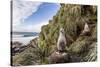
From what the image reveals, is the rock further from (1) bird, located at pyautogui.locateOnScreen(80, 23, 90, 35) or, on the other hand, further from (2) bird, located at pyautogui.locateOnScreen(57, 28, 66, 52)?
(1) bird, located at pyautogui.locateOnScreen(80, 23, 90, 35)

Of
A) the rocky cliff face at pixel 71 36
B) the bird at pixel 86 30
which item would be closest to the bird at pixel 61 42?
the rocky cliff face at pixel 71 36

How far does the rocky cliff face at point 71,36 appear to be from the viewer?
2186 mm

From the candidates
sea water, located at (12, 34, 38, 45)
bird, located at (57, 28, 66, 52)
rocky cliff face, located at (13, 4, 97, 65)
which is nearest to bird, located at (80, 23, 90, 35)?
rocky cliff face, located at (13, 4, 97, 65)

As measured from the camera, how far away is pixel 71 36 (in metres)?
2.31

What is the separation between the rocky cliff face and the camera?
7.17 ft

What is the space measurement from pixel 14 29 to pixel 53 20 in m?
0.48

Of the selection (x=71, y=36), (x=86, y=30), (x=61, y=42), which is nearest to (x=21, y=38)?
(x=61, y=42)

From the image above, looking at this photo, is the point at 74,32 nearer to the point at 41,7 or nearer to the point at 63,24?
the point at 63,24

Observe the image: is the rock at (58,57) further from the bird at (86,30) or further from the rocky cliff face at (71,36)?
the bird at (86,30)

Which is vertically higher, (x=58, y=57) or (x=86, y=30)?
(x=86, y=30)

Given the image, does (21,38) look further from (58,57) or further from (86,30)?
(86,30)

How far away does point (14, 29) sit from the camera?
6.82 ft

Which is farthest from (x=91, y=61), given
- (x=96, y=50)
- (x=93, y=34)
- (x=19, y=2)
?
(x=19, y=2)

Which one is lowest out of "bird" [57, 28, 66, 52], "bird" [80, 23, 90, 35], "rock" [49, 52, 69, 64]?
"rock" [49, 52, 69, 64]
